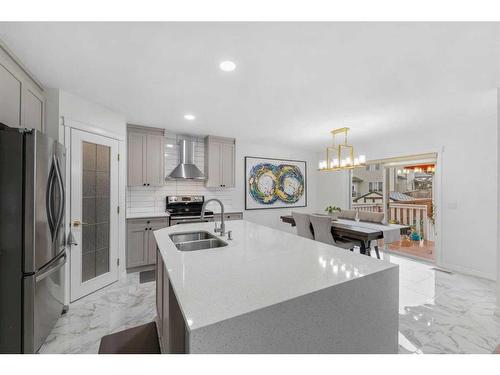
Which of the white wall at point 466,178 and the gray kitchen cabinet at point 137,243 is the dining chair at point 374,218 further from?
the gray kitchen cabinet at point 137,243

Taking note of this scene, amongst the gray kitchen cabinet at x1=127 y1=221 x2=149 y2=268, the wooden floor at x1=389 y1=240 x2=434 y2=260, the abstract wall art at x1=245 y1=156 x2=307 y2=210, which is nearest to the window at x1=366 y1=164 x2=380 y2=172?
the abstract wall art at x1=245 y1=156 x2=307 y2=210

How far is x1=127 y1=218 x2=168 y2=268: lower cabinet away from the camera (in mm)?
3324

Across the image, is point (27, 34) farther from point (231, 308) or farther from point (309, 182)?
point (309, 182)

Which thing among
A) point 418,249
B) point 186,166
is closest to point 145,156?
point 186,166

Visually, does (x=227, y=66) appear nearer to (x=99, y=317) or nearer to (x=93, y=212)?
(x=93, y=212)

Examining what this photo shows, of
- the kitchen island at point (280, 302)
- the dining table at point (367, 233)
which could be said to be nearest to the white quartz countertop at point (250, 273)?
the kitchen island at point (280, 302)

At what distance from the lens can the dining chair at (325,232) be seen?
10.3 ft

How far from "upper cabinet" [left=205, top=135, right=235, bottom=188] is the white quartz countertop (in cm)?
256

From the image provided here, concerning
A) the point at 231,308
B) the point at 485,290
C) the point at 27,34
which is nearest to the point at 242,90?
the point at 27,34

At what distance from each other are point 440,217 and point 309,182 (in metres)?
2.80

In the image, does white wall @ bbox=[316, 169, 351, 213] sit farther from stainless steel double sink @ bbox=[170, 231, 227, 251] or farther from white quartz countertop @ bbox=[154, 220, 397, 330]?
stainless steel double sink @ bbox=[170, 231, 227, 251]

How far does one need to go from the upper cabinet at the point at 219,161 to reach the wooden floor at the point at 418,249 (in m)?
3.62

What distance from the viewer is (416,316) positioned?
2248 mm

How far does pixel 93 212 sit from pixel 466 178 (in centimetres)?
524
